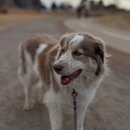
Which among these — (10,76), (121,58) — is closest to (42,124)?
(10,76)

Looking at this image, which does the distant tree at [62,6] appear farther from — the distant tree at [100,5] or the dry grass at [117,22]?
the dry grass at [117,22]

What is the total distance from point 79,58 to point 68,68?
0.77 ft

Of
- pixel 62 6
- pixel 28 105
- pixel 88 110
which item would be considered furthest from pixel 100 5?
pixel 28 105

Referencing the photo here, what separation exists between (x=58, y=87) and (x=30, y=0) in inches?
3879

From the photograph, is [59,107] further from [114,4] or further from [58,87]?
[114,4]

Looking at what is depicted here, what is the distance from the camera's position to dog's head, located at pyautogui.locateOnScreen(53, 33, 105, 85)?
3.16 meters

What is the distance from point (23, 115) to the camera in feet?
15.4

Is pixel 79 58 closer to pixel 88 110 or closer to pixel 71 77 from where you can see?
pixel 71 77

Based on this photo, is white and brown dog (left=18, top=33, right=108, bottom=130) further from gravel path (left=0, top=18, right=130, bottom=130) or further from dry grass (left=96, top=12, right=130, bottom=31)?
dry grass (left=96, top=12, right=130, bottom=31)

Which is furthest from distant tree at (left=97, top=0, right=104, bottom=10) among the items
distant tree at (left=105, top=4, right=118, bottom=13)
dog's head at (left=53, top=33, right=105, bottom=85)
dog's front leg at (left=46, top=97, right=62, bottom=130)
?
dog's head at (left=53, top=33, right=105, bottom=85)

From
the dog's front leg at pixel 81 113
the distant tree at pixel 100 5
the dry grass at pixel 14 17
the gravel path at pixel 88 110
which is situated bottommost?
the distant tree at pixel 100 5

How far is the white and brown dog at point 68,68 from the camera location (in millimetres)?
3230

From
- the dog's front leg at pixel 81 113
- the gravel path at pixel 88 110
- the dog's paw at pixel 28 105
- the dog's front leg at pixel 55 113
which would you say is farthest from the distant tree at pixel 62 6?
the dog's front leg at pixel 55 113

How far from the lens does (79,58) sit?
322 cm
